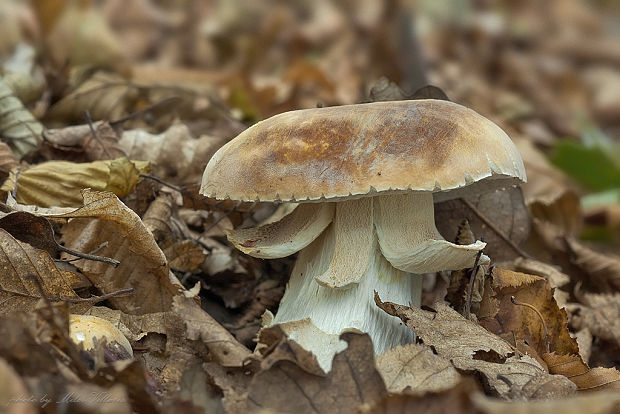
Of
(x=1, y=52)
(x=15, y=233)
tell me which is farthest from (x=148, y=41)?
(x=15, y=233)

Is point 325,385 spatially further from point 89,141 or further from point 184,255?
point 89,141

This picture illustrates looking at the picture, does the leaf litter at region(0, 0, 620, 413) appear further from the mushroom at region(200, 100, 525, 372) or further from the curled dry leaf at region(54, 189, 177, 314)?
the mushroom at region(200, 100, 525, 372)

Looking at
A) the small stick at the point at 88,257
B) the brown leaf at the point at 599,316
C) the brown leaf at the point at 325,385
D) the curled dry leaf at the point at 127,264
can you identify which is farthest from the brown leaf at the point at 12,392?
the brown leaf at the point at 599,316

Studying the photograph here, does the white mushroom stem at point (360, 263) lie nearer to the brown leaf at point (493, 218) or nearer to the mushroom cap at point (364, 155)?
the mushroom cap at point (364, 155)

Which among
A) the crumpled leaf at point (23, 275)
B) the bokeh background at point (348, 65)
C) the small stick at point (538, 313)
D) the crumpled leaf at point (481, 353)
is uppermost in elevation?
the crumpled leaf at point (23, 275)

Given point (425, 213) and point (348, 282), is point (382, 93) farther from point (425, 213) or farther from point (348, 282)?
point (348, 282)

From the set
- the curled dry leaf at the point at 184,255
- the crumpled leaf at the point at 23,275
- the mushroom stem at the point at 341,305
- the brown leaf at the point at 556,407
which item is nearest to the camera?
the brown leaf at the point at 556,407

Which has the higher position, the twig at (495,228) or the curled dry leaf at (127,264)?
the curled dry leaf at (127,264)
